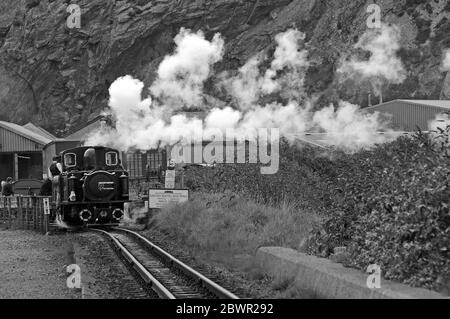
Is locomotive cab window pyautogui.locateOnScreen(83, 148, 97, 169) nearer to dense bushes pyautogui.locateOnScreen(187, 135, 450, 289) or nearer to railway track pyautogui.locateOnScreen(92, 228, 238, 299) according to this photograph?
railway track pyautogui.locateOnScreen(92, 228, 238, 299)

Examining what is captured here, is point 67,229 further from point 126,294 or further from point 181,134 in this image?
point 126,294

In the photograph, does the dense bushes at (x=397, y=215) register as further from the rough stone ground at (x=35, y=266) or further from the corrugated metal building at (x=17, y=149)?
the corrugated metal building at (x=17, y=149)

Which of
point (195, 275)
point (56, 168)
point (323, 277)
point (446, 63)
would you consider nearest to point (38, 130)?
point (446, 63)

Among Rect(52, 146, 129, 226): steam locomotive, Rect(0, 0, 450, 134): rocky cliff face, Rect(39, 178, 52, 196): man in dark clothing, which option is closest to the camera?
Rect(52, 146, 129, 226): steam locomotive

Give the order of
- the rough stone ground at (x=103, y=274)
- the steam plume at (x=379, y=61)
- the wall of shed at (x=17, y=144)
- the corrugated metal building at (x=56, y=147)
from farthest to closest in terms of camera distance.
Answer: the steam plume at (x=379, y=61) → the wall of shed at (x=17, y=144) → the corrugated metal building at (x=56, y=147) → the rough stone ground at (x=103, y=274)

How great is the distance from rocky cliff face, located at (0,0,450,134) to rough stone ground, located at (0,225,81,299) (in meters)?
46.7

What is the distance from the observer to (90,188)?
22797 mm

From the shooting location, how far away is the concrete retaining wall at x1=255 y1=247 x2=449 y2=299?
8.41 meters

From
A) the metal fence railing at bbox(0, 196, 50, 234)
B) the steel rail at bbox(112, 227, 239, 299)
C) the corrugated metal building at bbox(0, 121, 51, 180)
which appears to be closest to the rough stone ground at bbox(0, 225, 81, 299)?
the metal fence railing at bbox(0, 196, 50, 234)

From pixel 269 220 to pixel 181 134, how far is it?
1796 centimetres

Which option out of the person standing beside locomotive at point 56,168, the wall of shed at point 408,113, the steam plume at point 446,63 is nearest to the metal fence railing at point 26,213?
the person standing beside locomotive at point 56,168

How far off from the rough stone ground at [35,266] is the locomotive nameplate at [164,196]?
3.54 m

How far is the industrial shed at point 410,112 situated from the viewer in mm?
47647
